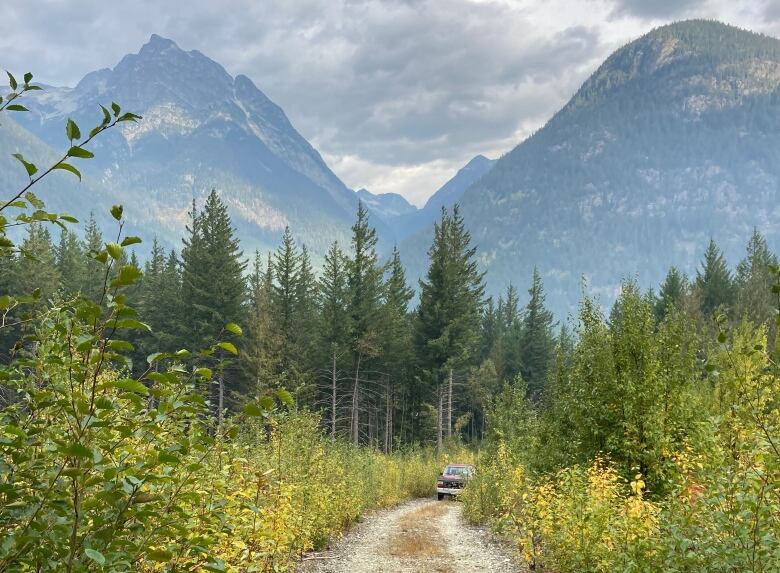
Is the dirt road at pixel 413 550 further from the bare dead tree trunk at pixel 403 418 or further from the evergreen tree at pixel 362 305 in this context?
the bare dead tree trunk at pixel 403 418

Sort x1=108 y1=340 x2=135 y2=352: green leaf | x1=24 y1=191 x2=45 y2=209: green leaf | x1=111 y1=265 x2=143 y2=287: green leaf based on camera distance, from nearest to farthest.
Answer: x1=111 y1=265 x2=143 y2=287: green leaf, x1=108 y1=340 x2=135 y2=352: green leaf, x1=24 y1=191 x2=45 y2=209: green leaf

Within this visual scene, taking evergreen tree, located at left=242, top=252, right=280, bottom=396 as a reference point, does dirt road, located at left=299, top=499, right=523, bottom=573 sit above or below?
below

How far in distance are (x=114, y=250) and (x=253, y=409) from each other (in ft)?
2.39

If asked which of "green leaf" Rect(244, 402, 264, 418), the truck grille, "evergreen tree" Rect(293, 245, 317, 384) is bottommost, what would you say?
the truck grille

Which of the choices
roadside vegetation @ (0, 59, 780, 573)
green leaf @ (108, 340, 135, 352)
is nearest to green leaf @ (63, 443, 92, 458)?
roadside vegetation @ (0, 59, 780, 573)

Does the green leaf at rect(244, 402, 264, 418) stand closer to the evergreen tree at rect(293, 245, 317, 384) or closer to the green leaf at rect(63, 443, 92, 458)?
the green leaf at rect(63, 443, 92, 458)

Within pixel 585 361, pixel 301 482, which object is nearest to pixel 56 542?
pixel 301 482

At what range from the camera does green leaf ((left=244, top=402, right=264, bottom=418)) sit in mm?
2039

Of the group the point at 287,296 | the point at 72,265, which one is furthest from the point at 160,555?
the point at 72,265

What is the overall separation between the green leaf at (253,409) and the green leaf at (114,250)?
2.23 ft

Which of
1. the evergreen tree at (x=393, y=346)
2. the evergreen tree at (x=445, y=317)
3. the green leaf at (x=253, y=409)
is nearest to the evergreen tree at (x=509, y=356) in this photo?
the evergreen tree at (x=393, y=346)

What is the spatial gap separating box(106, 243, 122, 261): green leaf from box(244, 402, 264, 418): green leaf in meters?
0.68

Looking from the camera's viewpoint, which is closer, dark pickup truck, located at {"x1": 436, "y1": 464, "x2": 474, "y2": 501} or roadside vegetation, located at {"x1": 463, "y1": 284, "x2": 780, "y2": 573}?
roadside vegetation, located at {"x1": 463, "y1": 284, "x2": 780, "y2": 573}

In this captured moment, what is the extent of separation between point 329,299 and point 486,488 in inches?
1011
